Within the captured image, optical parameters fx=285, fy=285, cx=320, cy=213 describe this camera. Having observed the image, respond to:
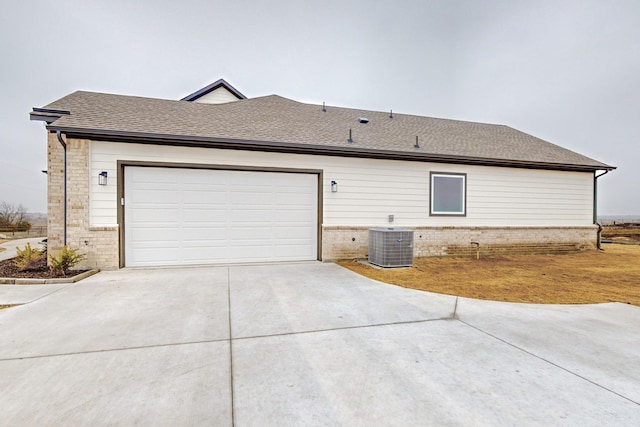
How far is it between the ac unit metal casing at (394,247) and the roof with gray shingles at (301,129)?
2.55 metres

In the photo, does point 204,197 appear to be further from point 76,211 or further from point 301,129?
point 301,129

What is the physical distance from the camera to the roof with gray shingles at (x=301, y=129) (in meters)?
7.34

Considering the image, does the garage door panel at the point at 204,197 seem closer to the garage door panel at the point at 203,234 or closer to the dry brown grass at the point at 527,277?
the garage door panel at the point at 203,234

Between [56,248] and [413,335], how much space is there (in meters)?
8.01

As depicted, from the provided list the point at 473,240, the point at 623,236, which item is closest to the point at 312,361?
the point at 473,240

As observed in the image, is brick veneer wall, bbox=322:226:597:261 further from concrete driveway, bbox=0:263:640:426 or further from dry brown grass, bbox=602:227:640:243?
dry brown grass, bbox=602:227:640:243

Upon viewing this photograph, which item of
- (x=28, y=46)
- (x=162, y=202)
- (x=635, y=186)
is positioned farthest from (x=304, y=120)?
(x=635, y=186)

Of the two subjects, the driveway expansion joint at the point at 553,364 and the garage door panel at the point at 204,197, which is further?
the garage door panel at the point at 204,197

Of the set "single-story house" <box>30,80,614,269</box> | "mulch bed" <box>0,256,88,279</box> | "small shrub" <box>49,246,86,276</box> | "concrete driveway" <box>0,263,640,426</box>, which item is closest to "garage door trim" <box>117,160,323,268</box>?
"single-story house" <box>30,80,614,269</box>

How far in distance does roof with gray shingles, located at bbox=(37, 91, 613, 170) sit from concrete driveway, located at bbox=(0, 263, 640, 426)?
4312 mm

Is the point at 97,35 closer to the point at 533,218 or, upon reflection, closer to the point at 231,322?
the point at 231,322

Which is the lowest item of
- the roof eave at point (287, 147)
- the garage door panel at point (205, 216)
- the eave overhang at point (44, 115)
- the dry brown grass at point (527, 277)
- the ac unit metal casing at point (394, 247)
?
the dry brown grass at point (527, 277)

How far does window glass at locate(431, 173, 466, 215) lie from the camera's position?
9.34 metres

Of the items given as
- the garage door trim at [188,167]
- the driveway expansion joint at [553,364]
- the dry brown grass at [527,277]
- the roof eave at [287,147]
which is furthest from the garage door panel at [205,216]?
the driveway expansion joint at [553,364]
